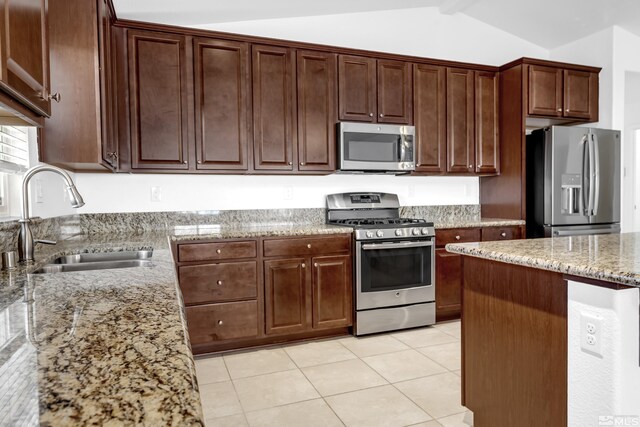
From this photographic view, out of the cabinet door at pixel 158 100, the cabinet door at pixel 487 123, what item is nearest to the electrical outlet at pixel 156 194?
the cabinet door at pixel 158 100

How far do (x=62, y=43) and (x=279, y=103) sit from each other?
1.52 meters

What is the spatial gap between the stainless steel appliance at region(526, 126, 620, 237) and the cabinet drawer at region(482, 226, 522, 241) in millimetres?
230

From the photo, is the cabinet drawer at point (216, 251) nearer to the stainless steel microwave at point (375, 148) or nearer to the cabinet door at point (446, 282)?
the stainless steel microwave at point (375, 148)

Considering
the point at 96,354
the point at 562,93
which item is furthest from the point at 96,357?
the point at 562,93

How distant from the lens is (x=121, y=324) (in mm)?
A: 833

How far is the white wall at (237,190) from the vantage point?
10.5ft

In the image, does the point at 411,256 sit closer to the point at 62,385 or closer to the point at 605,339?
the point at 605,339

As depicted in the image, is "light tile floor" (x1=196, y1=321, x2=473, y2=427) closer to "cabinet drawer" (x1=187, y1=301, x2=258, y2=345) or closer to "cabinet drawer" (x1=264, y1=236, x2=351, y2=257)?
"cabinet drawer" (x1=187, y1=301, x2=258, y2=345)

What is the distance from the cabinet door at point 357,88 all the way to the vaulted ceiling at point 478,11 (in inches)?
21.9

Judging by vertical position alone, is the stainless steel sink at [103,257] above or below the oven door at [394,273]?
above

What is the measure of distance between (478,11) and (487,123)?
1141 mm

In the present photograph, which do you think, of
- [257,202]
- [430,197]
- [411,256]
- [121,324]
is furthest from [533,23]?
[121,324]

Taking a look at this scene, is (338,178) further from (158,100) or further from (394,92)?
(158,100)

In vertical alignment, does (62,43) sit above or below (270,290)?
above
